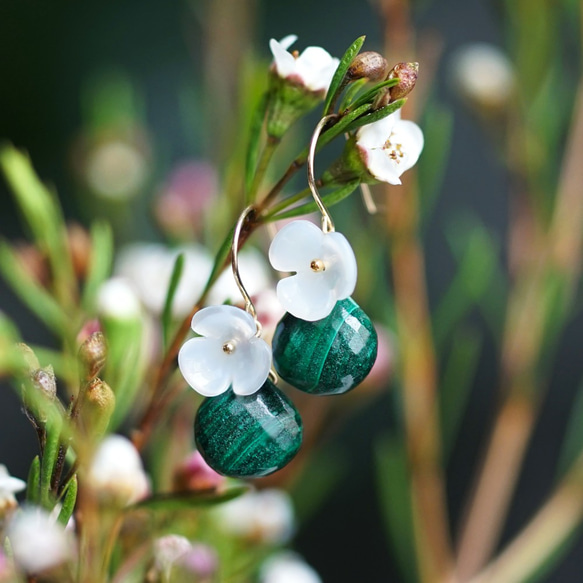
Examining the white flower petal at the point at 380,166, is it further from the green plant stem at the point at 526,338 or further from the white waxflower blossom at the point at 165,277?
the green plant stem at the point at 526,338

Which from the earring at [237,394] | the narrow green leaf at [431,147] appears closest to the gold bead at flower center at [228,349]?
the earring at [237,394]

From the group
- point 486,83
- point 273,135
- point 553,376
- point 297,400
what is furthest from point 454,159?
point 273,135

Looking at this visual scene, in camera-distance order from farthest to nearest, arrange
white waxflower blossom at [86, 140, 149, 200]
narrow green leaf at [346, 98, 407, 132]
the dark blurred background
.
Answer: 1. the dark blurred background
2. white waxflower blossom at [86, 140, 149, 200]
3. narrow green leaf at [346, 98, 407, 132]

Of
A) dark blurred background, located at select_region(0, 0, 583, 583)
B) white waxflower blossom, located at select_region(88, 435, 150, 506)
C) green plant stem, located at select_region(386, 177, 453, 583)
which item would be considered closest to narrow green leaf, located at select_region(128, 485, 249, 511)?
white waxflower blossom, located at select_region(88, 435, 150, 506)

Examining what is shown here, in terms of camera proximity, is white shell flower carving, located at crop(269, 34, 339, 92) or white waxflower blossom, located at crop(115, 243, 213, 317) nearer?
white shell flower carving, located at crop(269, 34, 339, 92)

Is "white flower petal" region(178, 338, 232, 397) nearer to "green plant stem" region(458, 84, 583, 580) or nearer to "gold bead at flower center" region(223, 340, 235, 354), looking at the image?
"gold bead at flower center" region(223, 340, 235, 354)

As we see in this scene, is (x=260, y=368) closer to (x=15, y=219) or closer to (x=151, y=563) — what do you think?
(x=151, y=563)

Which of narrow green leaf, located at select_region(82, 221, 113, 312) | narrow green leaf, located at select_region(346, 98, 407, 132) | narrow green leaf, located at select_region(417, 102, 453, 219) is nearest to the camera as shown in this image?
narrow green leaf, located at select_region(346, 98, 407, 132)

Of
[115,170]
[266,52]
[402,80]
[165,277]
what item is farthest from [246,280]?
[266,52]
